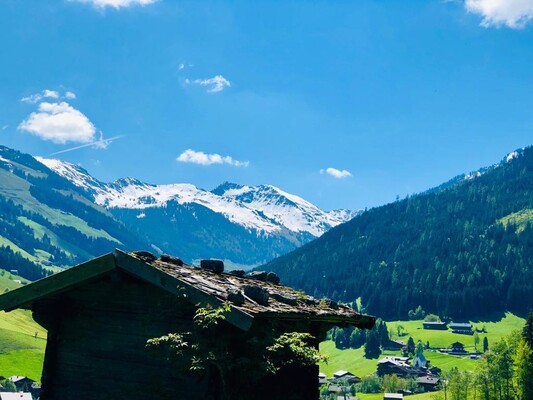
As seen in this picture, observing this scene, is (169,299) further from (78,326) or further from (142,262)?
(78,326)

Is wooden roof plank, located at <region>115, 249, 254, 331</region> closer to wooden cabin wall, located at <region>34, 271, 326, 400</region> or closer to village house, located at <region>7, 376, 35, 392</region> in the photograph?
wooden cabin wall, located at <region>34, 271, 326, 400</region>

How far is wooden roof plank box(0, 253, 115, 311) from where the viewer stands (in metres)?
13.9

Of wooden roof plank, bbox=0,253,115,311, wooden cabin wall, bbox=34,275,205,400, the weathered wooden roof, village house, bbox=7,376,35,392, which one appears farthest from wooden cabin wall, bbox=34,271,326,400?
village house, bbox=7,376,35,392

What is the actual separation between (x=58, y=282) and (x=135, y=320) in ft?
6.60

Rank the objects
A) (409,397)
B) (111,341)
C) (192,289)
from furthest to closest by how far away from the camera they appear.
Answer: (409,397) → (111,341) → (192,289)

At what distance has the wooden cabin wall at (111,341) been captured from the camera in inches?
533

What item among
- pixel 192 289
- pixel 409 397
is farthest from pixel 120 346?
pixel 409 397

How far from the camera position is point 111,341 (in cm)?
1447

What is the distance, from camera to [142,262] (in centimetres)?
1340

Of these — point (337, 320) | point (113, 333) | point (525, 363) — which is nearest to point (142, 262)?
point (113, 333)

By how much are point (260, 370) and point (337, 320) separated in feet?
16.7

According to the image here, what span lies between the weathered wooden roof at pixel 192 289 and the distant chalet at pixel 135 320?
23mm

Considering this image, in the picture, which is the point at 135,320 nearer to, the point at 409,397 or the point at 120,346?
the point at 120,346

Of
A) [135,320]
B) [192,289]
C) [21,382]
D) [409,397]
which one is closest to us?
[192,289]
